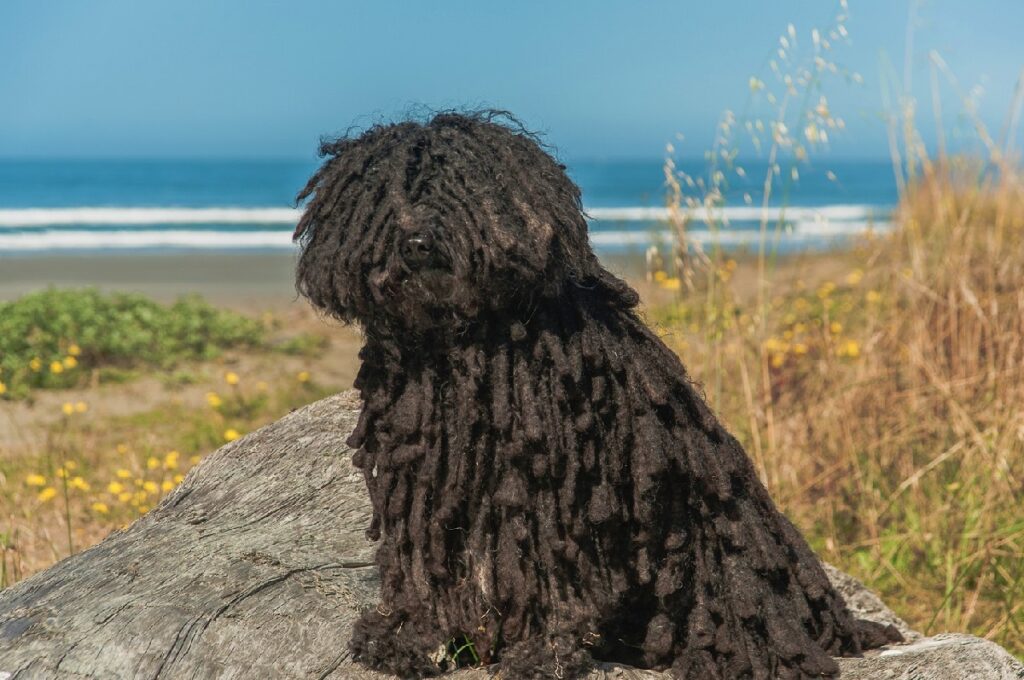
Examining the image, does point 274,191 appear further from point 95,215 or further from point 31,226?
point 31,226

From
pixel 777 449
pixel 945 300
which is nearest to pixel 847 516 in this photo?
pixel 777 449

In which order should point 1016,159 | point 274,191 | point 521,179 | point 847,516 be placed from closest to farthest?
point 521,179 → point 847,516 → point 1016,159 → point 274,191

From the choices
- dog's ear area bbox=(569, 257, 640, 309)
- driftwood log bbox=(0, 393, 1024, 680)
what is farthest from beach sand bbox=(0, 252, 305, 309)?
dog's ear area bbox=(569, 257, 640, 309)

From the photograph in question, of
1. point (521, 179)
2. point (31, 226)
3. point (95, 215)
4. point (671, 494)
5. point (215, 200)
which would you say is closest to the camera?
point (521, 179)

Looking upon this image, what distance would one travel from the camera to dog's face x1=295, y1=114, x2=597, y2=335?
2.20 m

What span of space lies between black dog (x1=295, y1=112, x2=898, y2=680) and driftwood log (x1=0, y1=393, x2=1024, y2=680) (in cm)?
21

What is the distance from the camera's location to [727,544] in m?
2.71

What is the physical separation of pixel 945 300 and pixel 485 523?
12.8ft

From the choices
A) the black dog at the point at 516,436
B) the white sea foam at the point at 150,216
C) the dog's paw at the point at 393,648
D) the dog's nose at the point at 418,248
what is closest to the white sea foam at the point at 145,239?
the white sea foam at the point at 150,216

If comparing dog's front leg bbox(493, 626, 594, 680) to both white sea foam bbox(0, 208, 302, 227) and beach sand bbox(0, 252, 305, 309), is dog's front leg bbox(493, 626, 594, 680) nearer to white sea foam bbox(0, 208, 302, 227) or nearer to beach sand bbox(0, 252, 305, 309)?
beach sand bbox(0, 252, 305, 309)

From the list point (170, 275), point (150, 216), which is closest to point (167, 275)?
point (170, 275)

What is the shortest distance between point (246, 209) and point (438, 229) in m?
26.1

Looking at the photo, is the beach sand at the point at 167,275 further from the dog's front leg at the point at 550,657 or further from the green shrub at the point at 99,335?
the dog's front leg at the point at 550,657

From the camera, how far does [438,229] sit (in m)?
2.20
